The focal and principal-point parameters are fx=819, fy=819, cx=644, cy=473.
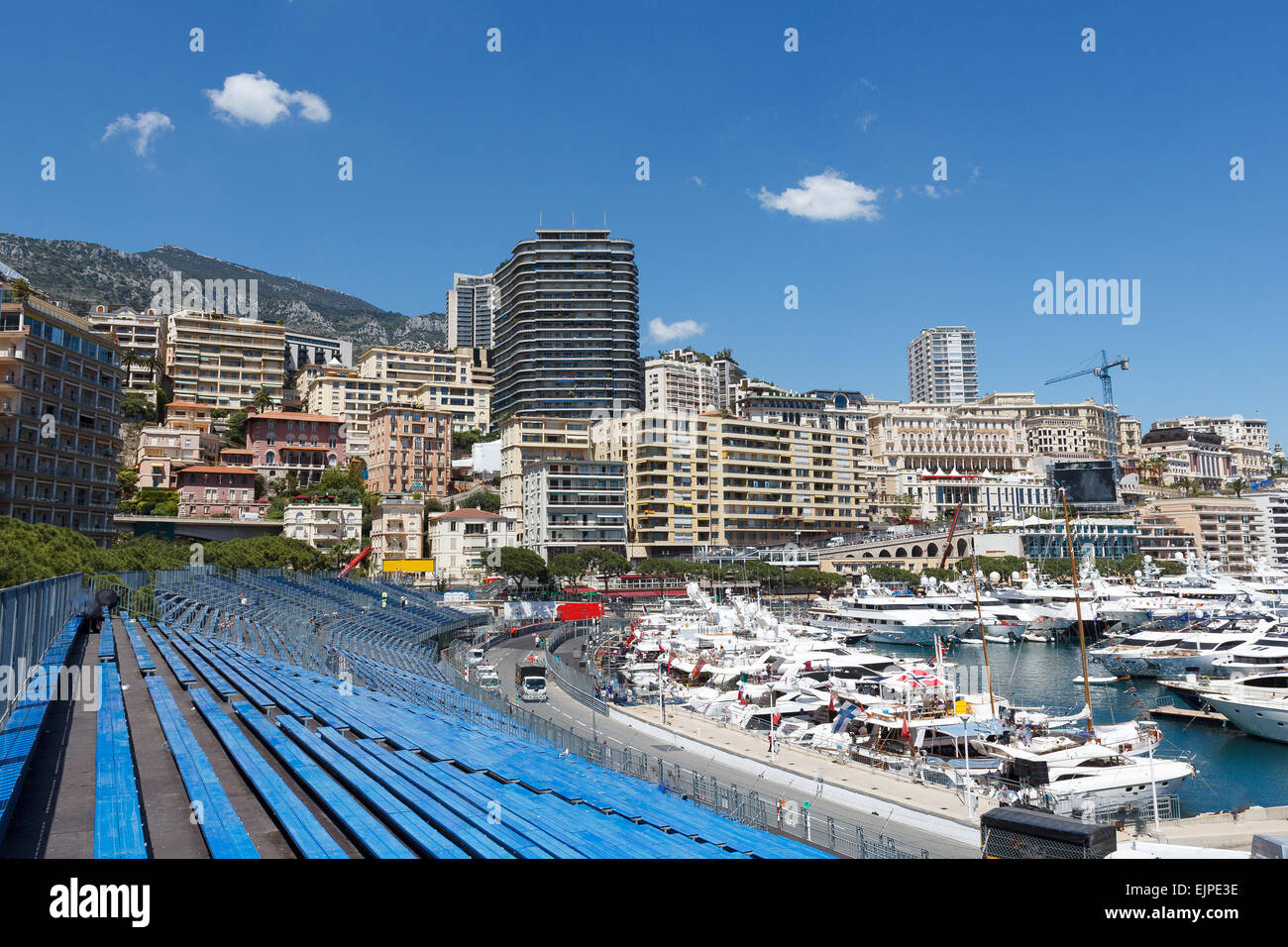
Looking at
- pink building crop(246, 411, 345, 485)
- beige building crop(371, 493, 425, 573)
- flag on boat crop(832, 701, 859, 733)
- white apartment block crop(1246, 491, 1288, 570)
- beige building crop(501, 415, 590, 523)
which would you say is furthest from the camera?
white apartment block crop(1246, 491, 1288, 570)

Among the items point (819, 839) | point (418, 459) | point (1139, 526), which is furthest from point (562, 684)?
point (1139, 526)

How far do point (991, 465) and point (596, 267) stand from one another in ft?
293

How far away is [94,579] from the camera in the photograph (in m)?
33.3

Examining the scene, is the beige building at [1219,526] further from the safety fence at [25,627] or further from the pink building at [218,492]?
the safety fence at [25,627]

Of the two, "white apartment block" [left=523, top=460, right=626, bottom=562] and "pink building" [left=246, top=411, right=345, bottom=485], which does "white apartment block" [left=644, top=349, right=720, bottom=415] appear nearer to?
"white apartment block" [left=523, top=460, right=626, bottom=562]

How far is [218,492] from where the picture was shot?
88.6 m

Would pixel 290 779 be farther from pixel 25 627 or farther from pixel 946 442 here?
pixel 946 442

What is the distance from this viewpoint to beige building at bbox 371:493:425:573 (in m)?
90.4

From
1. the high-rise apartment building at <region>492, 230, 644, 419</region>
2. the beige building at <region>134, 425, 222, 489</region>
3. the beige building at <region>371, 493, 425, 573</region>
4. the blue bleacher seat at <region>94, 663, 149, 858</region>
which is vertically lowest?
the blue bleacher seat at <region>94, 663, 149, 858</region>

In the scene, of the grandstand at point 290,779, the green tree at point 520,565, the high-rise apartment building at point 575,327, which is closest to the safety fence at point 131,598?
the grandstand at point 290,779

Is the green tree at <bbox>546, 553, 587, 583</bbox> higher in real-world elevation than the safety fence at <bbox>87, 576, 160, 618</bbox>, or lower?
lower

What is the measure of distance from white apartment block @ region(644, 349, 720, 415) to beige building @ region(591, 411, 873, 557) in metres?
46.8

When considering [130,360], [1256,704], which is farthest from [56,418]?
[1256,704]

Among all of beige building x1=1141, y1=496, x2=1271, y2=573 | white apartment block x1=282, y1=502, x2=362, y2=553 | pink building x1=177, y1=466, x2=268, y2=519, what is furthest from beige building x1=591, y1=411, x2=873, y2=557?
beige building x1=1141, y1=496, x2=1271, y2=573
